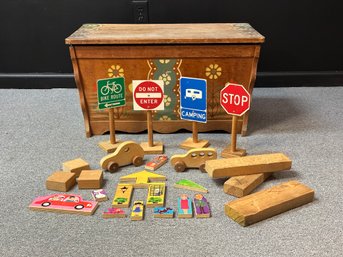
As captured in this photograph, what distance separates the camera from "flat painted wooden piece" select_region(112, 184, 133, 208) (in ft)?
3.64

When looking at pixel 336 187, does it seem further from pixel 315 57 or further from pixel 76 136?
pixel 315 57

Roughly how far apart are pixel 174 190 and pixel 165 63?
0.50 meters

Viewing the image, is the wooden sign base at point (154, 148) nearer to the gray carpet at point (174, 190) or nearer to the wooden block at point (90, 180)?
the gray carpet at point (174, 190)

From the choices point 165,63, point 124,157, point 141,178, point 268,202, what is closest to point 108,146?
point 124,157

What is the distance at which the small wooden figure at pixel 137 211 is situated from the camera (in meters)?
1.06

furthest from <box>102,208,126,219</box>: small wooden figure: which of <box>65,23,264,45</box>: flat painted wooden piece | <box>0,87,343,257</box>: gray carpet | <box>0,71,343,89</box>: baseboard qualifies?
<box>0,71,343,89</box>: baseboard

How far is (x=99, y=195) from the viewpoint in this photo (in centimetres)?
115

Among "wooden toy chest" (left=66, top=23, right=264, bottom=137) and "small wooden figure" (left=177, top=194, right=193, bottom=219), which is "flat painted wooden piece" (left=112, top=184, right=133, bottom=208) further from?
"wooden toy chest" (left=66, top=23, right=264, bottom=137)

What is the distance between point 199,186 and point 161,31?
0.66 metres

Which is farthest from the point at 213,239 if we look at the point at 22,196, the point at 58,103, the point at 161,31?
the point at 58,103

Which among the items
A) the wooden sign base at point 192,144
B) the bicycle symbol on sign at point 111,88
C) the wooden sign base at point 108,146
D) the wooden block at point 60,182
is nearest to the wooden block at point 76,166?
the wooden block at point 60,182

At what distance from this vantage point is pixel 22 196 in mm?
1170

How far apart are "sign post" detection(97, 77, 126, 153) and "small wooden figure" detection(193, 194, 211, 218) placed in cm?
42

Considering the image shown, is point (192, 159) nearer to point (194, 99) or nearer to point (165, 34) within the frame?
point (194, 99)
